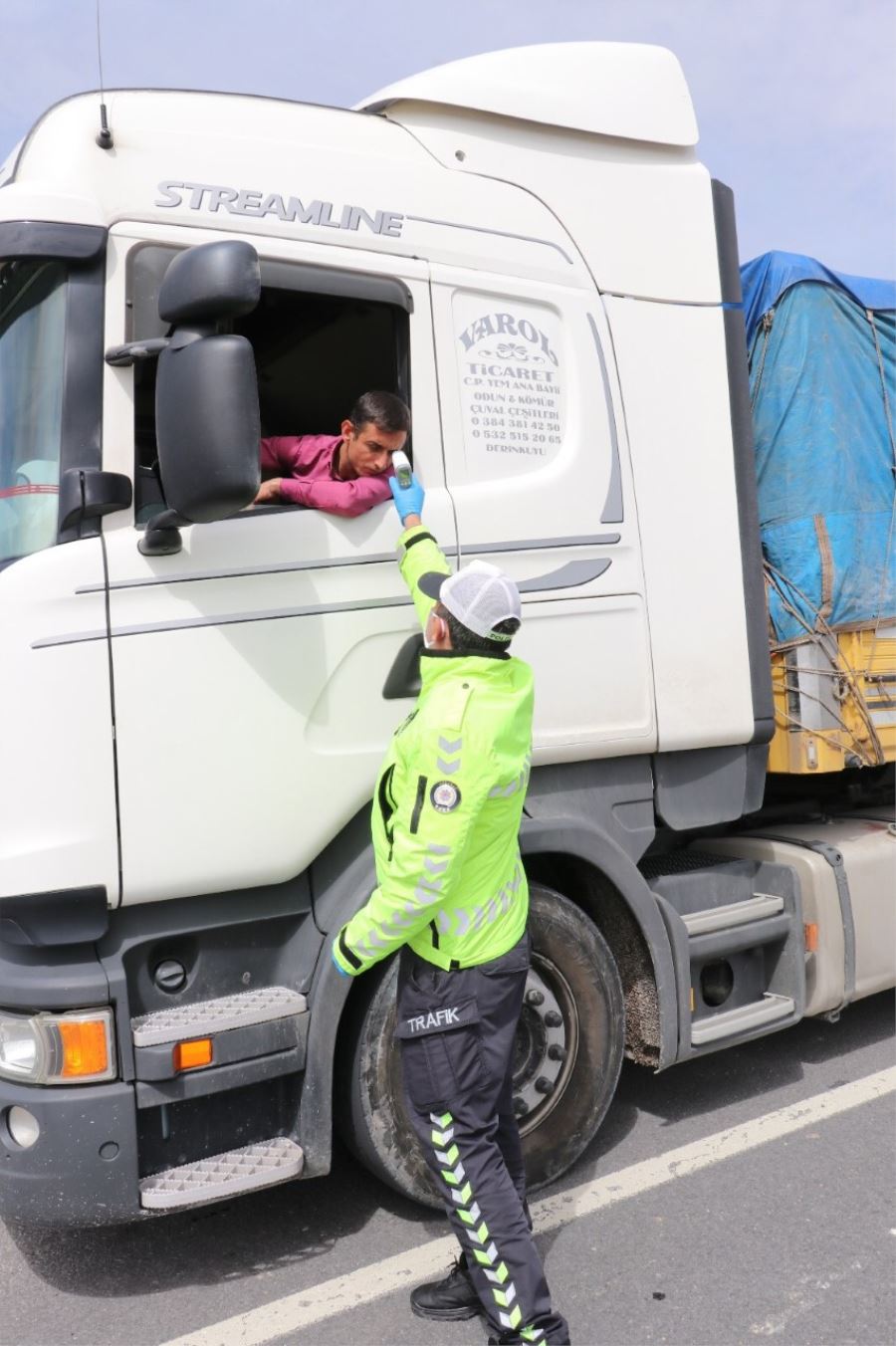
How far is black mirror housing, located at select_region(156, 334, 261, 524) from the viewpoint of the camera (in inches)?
108

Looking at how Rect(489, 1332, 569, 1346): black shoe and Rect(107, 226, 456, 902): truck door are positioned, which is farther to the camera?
Rect(107, 226, 456, 902): truck door

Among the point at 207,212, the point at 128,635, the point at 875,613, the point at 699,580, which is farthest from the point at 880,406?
the point at 128,635

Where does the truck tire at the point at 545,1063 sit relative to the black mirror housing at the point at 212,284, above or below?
below

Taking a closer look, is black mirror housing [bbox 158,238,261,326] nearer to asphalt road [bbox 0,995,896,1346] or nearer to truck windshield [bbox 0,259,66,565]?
truck windshield [bbox 0,259,66,565]

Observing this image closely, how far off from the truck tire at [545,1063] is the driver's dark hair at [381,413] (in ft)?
4.75

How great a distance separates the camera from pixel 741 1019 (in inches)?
164

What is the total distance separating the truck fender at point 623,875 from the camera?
3.54m

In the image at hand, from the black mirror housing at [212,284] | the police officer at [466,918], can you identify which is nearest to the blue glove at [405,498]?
the police officer at [466,918]

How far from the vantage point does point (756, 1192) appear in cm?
371

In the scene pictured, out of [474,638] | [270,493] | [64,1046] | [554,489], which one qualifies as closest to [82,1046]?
[64,1046]

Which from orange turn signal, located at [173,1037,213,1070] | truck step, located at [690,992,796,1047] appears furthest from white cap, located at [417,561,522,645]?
truck step, located at [690,992,796,1047]

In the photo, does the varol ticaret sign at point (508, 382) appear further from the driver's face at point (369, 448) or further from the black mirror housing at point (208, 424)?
the black mirror housing at point (208, 424)

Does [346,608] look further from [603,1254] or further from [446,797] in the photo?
[603,1254]

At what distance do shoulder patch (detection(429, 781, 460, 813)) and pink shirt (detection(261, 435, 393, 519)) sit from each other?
0.95 metres
